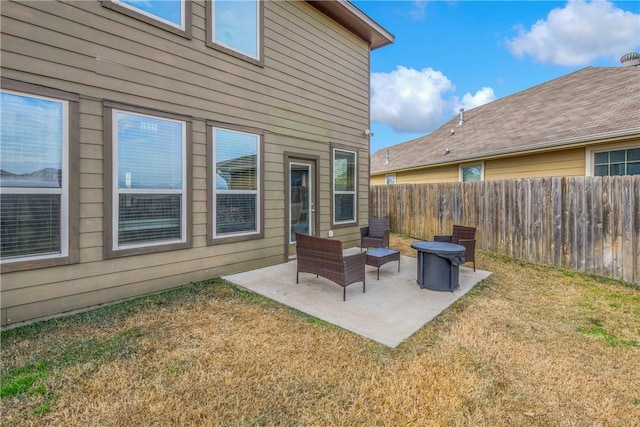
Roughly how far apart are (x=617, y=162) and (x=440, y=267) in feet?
18.5

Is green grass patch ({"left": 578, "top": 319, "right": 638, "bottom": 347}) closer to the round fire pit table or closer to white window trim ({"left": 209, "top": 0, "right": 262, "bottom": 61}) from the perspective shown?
the round fire pit table

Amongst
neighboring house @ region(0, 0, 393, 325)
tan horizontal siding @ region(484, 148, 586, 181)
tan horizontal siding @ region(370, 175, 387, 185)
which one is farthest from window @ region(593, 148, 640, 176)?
tan horizontal siding @ region(370, 175, 387, 185)

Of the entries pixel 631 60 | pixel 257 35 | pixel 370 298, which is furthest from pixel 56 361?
pixel 631 60

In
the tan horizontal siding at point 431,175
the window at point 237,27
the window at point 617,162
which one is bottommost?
Result: the window at point 617,162

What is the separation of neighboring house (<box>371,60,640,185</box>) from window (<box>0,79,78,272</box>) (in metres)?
9.79

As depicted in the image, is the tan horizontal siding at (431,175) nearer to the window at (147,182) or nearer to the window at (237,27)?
the window at (237,27)

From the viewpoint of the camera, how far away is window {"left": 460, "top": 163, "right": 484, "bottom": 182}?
32.7ft

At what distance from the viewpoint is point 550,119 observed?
8.91 meters

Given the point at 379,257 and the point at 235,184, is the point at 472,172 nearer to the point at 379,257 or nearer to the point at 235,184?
the point at 379,257

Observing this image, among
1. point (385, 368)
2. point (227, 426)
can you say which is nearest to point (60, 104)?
point (227, 426)

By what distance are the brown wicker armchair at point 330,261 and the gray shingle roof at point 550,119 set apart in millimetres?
6571

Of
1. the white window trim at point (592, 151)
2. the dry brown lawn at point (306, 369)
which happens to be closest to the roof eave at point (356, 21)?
the white window trim at point (592, 151)

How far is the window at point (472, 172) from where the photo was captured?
998cm

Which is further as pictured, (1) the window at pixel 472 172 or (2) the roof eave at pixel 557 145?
(1) the window at pixel 472 172
